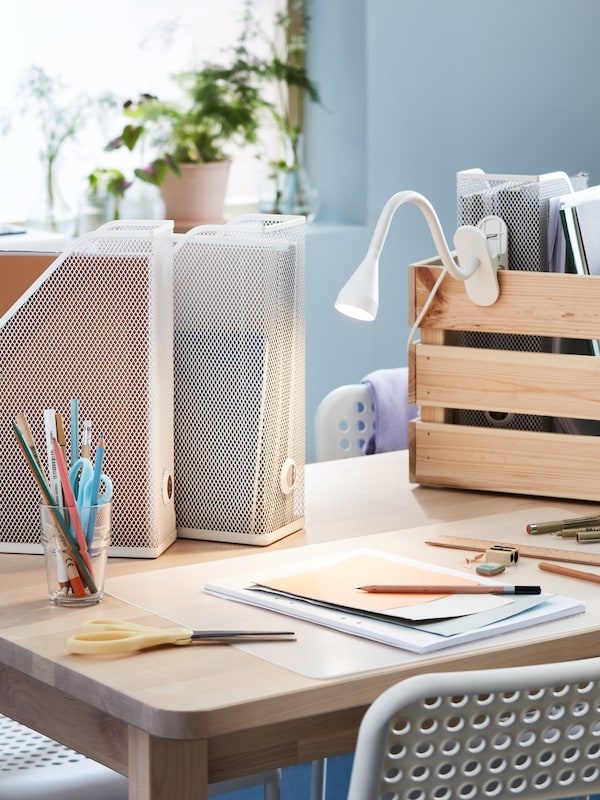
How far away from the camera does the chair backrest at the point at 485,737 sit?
3.08ft

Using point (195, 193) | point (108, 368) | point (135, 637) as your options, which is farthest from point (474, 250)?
point (195, 193)

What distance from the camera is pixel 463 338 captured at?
1.80 m

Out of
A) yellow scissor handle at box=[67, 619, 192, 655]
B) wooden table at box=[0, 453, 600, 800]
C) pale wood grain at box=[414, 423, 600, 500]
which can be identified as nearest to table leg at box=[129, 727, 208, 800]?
wooden table at box=[0, 453, 600, 800]

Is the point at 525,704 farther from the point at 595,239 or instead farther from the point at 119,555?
the point at 595,239

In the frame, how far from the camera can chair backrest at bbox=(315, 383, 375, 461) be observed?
2.18 meters

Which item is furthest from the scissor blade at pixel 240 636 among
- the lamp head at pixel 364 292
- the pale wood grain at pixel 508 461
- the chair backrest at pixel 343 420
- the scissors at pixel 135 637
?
the chair backrest at pixel 343 420

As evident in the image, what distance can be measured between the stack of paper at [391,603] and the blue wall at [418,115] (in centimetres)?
191

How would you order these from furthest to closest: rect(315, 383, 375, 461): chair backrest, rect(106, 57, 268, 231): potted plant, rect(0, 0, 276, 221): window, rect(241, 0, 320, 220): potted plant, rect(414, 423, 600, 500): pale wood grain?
rect(241, 0, 320, 220): potted plant < rect(106, 57, 268, 231): potted plant < rect(0, 0, 276, 221): window < rect(315, 383, 375, 461): chair backrest < rect(414, 423, 600, 500): pale wood grain

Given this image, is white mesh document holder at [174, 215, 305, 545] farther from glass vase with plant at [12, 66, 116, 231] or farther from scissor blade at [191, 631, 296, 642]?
glass vase with plant at [12, 66, 116, 231]

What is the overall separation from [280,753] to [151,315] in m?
0.56

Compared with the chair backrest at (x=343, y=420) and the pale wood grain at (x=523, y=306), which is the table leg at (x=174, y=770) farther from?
the chair backrest at (x=343, y=420)

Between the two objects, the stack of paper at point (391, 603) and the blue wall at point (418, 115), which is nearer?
the stack of paper at point (391, 603)

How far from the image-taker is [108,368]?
4.87ft

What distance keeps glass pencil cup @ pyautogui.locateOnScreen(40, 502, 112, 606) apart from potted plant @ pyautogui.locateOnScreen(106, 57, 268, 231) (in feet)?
6.86
